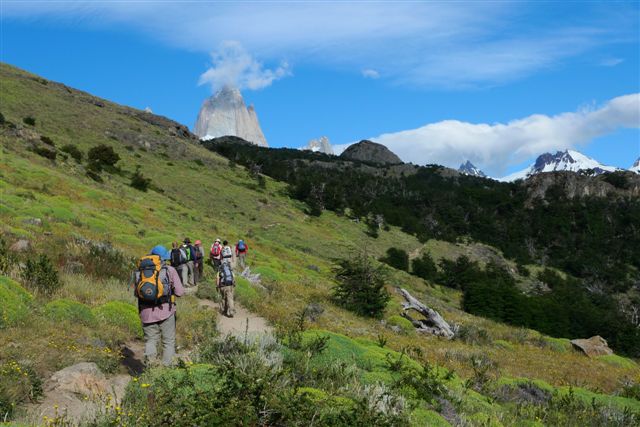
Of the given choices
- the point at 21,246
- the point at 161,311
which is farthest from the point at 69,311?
the point at 21,246

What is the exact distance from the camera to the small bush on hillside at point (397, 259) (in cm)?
5688

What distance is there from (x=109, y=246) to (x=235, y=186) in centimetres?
4513

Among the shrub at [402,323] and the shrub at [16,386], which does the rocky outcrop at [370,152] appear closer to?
the shrub at [402,323]

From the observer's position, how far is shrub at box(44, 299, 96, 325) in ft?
28.9

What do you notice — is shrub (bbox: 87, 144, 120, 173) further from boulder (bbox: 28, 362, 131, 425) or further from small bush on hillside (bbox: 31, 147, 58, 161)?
boulder (bbox: 28, 362, 131, 425)

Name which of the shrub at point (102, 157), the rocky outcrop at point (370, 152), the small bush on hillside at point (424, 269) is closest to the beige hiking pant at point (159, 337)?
the shrub at point (102, 157)

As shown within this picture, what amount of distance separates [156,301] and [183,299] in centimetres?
677

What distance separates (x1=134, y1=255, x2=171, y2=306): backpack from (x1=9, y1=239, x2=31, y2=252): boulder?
7.42 m

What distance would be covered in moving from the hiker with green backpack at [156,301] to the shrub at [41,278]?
338 cm

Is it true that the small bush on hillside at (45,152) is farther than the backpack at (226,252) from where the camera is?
Yes

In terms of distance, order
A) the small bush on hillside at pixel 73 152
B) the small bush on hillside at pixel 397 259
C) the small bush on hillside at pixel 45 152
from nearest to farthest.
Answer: the small bush on hillside at pixel 45 152 → the small bush on hillside at pixel 73 152 → the small bush on hillside at pixel 397 259

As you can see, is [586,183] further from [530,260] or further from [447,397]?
[447,397]

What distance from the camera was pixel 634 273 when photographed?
85.8m

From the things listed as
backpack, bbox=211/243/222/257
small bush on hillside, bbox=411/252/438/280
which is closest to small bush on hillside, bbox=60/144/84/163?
backpack, bbox=211/243/222/257
